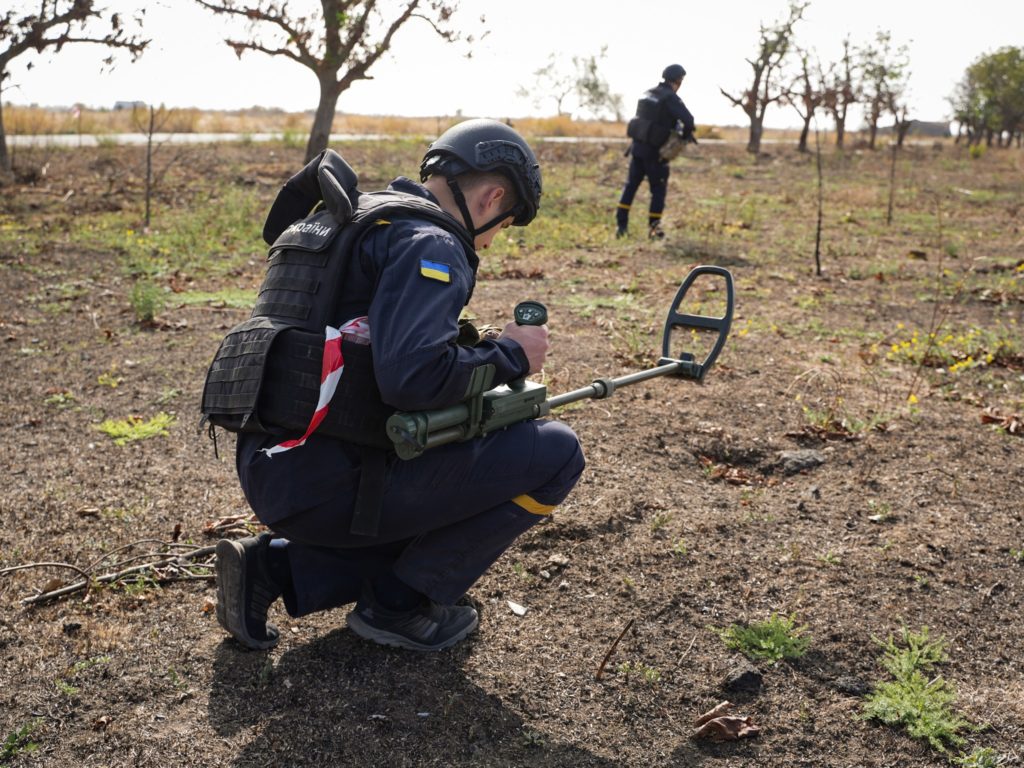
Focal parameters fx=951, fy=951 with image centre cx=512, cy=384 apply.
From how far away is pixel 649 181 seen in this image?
1139 centimetres

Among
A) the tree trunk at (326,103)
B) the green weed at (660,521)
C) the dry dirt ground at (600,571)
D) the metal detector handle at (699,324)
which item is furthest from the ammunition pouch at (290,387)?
the tree trunk at (326,103)

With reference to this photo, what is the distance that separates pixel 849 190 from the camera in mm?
17844

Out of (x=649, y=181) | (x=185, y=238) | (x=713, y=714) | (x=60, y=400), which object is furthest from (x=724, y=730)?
(x=649, y=181)

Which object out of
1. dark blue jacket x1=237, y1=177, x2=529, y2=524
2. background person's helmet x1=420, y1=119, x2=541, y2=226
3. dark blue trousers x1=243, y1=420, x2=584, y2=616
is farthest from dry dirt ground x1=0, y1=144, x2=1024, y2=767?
background person's helmet x1=420, y1=119, x2=541, y2=226

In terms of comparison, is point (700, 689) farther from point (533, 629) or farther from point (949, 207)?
point (949, 207)

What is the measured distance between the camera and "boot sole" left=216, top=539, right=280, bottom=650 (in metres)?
2.78

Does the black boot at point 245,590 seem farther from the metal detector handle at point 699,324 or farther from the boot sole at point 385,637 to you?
the metal detector handle at point 699,324

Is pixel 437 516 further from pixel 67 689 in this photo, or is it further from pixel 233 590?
pixel 67 689

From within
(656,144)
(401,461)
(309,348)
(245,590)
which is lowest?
(245,590)

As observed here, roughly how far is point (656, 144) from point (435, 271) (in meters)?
9.46

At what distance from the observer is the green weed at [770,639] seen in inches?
119

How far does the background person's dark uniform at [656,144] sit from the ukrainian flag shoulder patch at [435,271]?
9064 mm

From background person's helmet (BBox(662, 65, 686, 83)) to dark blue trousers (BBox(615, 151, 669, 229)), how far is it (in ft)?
2.92

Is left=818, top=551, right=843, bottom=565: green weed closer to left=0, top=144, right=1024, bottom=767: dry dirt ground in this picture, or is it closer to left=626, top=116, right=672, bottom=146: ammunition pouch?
left=0, top=144, right=1024, bottom=767: dry dirt ground
